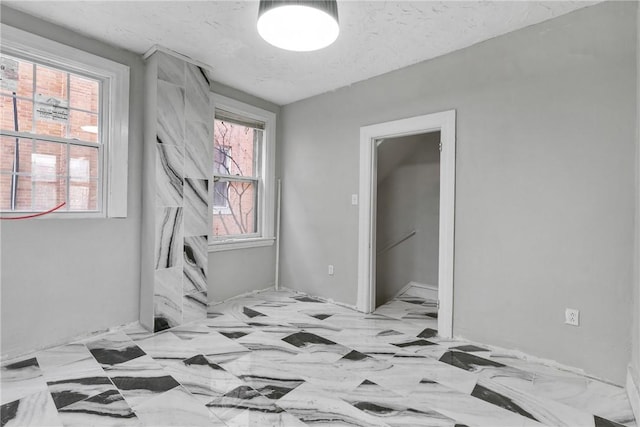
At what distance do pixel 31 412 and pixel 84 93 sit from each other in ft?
7.75

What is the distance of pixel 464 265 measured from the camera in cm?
278

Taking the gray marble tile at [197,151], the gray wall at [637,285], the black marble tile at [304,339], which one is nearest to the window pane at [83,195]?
the gray marble tile at [197,151]

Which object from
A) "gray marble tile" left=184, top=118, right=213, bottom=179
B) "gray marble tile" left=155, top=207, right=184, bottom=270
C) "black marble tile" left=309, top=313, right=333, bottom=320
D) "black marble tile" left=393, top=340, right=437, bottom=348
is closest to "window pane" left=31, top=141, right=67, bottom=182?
"gray marble tile" left=155, top=207, right=184, bottom=270

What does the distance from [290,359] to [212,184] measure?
2.16 meters

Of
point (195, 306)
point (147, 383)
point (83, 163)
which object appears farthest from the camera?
point (195, 306)

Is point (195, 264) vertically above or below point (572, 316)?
above

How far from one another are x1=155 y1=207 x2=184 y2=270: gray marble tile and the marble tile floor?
636 mm

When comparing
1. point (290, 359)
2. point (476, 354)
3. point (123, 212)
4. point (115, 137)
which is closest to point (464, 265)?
point (476, 354)

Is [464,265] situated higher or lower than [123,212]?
lower

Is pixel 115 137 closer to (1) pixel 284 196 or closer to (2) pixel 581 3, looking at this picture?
(1) pixel 284 196

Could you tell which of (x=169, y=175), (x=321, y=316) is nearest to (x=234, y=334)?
(x=321, y=316)

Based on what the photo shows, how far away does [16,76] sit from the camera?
239 centimetres

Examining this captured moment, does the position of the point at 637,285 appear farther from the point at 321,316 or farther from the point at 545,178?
the point at 321,316

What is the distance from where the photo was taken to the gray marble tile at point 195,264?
312 cm
